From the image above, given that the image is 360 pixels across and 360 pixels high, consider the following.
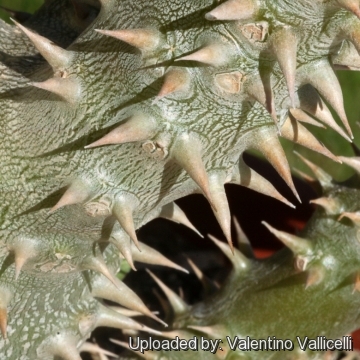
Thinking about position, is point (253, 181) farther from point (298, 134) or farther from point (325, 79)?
A: point (325, 79)

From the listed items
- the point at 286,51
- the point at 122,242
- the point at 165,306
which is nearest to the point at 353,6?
the point at 286,51

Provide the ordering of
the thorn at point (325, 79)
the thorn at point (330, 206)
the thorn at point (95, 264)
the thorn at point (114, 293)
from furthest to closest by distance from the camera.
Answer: the thorn at point (330, 206), the thorn at point (114, 293), the thorn at point (95, 264), the thorn at point (325, 79)

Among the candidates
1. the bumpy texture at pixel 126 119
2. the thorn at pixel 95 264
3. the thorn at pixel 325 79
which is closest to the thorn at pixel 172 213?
the bumpy texture at pixel 126 119

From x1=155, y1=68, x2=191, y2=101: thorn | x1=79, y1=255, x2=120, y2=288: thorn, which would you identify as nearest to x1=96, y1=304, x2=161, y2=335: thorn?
x1=79, y1=255, x2=120, y2=288: thorn

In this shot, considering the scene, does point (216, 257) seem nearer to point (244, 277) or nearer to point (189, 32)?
point (244, 277)

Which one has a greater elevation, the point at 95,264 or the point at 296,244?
the point at 95,264

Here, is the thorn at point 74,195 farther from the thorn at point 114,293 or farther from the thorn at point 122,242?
the thorn at point 114,293

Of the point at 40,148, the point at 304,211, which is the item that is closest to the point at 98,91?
the point at 40,148
